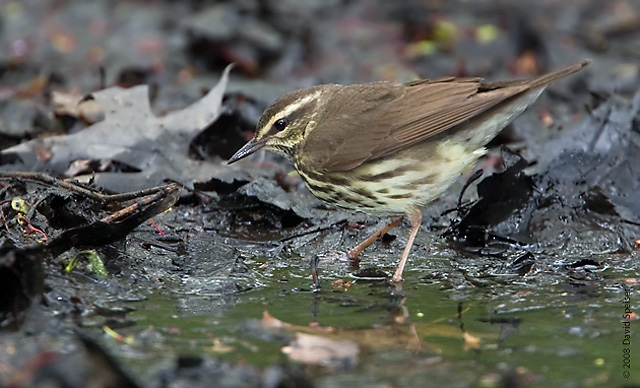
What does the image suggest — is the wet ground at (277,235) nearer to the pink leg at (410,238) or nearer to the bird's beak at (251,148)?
the pink leg at (410,238)

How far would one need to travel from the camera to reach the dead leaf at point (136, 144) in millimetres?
7000

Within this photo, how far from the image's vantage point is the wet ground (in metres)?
4.09

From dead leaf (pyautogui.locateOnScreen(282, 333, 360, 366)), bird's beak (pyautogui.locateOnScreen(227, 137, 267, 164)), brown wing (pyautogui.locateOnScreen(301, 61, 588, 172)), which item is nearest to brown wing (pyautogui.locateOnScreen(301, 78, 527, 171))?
brown wing (pyautogui.locateOnScreen(301, 61, 588, 172))

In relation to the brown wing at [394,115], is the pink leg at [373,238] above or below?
below

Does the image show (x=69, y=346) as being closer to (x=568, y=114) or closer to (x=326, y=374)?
(x=326, y=374)

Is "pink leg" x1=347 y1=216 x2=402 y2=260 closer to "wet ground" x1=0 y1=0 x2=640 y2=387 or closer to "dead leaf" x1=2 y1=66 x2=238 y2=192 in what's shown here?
"wet ground" x1=0 y1=0 x2=640 y2=387

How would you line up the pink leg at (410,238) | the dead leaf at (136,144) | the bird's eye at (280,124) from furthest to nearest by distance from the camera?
1. the dead leaf at (136,144)
2. the bird's eye at (280,124)
3. the pink leg at (410,238)

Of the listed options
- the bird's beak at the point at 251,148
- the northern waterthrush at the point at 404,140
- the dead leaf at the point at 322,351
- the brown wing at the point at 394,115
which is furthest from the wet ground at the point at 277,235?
the brown wing at the point at 394,115

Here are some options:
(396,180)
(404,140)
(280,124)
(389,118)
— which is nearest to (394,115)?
(389,118)

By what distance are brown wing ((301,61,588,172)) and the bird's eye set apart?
217 mm

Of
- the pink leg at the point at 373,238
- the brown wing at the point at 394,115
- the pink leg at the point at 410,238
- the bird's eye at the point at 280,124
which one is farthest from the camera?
the bird's eye at the point at 280,124

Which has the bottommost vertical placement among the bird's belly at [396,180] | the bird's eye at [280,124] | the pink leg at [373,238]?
the pink leg at [373,238]

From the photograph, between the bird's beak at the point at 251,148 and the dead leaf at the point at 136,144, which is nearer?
the bird's beak at the point at 251,148

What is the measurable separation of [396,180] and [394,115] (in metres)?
0.49
